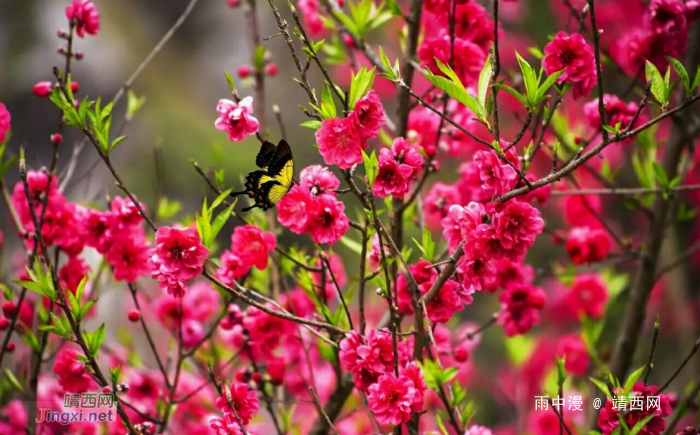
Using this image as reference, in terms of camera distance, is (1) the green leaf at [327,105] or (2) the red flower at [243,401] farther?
(2) the red flower at [243,401]

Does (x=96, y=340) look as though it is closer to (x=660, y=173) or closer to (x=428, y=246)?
(x=428, y=246)

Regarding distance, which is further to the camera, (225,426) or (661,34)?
(661,34)

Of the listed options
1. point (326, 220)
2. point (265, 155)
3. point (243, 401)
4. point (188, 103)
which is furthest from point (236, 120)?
point (188, 103)

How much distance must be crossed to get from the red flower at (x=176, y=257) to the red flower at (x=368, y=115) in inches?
9.9

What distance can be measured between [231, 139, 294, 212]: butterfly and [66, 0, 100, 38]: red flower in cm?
54

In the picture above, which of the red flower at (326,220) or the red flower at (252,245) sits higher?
the red flower at (252,245)

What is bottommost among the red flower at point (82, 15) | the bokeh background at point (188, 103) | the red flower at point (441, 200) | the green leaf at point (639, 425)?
the green leaf at point (639, 425)

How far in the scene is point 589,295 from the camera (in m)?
1.64

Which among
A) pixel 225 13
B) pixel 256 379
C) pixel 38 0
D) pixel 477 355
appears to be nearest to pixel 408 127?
pixel 256 379

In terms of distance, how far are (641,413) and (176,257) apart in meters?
0.66

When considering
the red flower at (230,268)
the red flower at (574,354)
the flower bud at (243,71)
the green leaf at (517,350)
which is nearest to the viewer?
the red flower at (230,268)

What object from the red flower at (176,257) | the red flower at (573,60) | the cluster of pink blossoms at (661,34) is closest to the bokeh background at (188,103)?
the cluster of pink blossoms at (661,34)

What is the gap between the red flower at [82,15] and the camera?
118 centimetres

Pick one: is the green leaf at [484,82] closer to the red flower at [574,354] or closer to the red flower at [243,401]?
the red flower at [243,401]
